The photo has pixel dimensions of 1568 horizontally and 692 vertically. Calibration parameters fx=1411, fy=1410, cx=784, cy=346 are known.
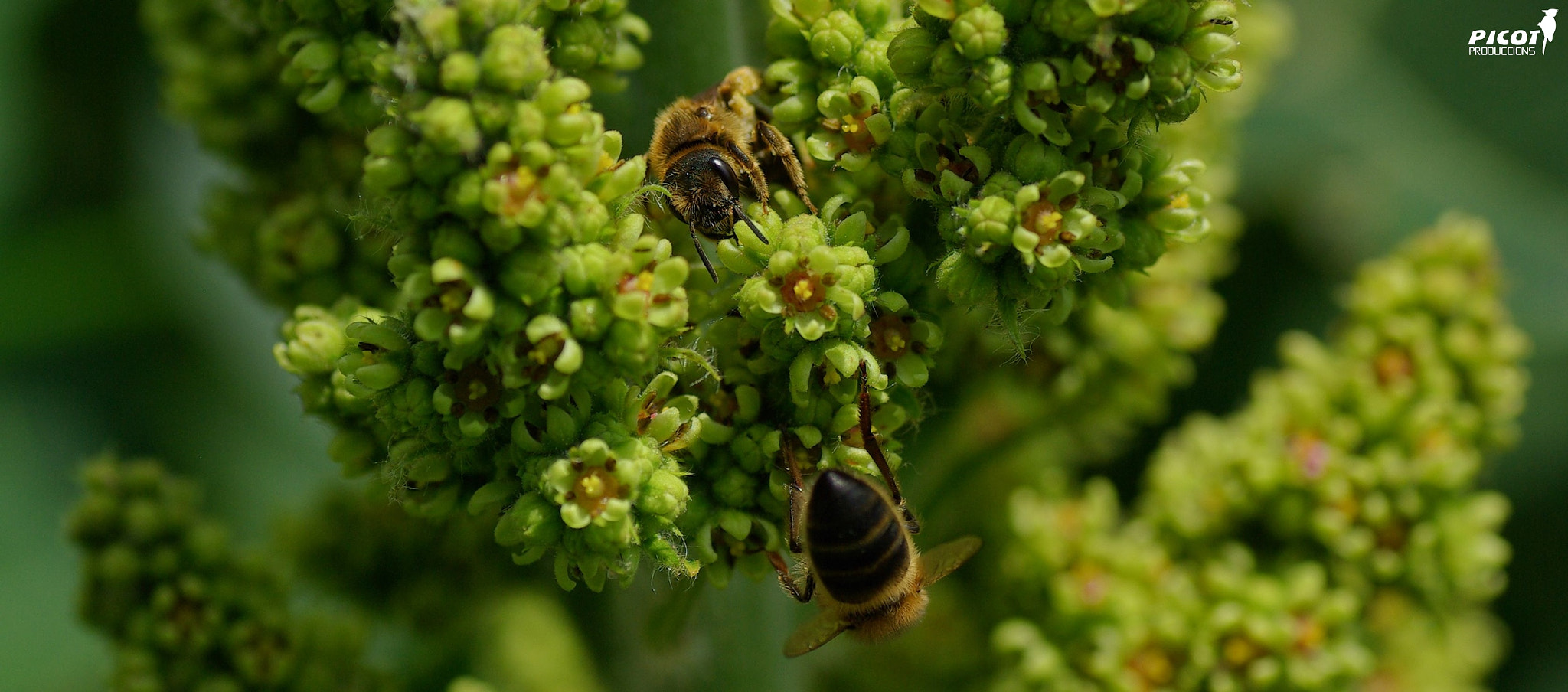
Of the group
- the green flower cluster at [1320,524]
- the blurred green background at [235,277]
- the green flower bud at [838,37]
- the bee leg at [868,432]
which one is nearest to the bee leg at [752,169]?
the green flower bud at [838,37]

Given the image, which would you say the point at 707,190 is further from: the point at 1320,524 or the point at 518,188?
the point at 1320,524

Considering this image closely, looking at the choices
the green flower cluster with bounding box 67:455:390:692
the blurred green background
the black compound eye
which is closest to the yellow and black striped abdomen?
the black compound eye

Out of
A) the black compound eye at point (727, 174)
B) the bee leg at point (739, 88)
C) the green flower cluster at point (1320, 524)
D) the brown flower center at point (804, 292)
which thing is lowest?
the green flower cluster at point (1320, 524)

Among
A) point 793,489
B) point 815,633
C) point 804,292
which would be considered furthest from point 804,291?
point 815,633

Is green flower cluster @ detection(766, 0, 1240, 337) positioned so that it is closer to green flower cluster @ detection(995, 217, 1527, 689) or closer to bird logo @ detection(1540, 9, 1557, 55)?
green flower cluster @ detection(995, 217, 1527, 689)

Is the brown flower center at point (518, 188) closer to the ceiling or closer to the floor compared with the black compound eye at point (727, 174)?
closer to the ceiling

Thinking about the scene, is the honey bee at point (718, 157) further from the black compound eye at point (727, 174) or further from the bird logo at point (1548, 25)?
the bird logo at point (1548, 25)
